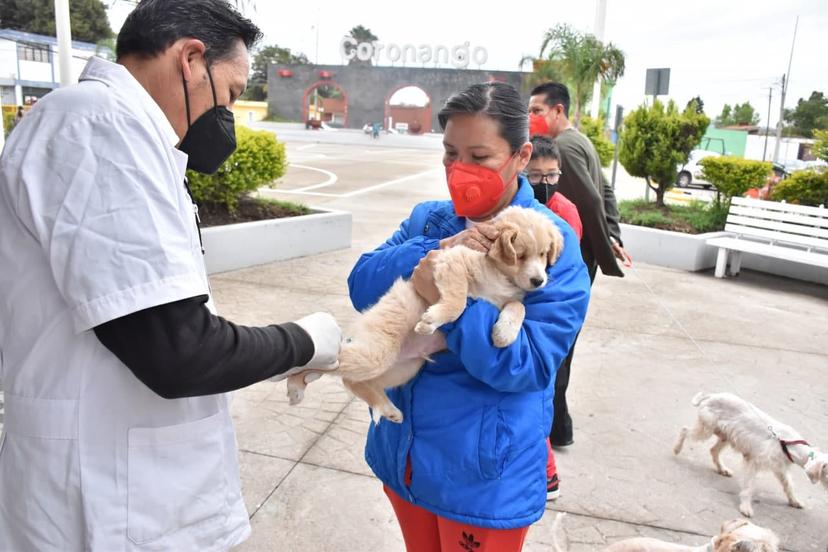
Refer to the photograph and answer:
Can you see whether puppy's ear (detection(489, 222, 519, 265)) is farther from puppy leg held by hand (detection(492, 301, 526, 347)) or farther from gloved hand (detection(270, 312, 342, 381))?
gloved hand (detection(270, 312, 342, 381))

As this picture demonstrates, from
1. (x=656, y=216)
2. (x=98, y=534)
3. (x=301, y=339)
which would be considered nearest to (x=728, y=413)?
(x=301, y=339)

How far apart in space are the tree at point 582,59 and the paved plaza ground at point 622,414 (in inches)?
445

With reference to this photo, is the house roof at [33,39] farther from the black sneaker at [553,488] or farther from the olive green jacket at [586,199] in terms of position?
the black sneaker at [553,488]

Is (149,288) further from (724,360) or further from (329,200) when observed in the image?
(329,200)

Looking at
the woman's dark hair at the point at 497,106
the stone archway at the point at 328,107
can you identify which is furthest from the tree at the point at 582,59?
the stone archway at the point at 328,107

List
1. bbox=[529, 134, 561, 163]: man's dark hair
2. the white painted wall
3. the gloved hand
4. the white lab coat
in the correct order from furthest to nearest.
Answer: the white painted wall, bbox=[529, 134, 561, 163]: man's dark hair, the gloved hand, the white lab coat

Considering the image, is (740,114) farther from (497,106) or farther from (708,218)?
(497,106)

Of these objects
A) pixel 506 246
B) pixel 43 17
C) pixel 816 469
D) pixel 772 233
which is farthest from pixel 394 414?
pixel 43 17

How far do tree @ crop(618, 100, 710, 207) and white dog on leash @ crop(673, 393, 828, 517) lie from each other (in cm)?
806

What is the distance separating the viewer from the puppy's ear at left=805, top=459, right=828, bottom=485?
140 inches

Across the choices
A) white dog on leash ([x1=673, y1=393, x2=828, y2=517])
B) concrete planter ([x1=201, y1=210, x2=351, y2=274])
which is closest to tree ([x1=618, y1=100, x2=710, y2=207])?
concrete planter ([x1=201, y1=210, x2=351, y2=274])

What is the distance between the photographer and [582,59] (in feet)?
61.9

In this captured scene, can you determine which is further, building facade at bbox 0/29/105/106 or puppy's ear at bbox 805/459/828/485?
building facade at bbox 0/29/105/106

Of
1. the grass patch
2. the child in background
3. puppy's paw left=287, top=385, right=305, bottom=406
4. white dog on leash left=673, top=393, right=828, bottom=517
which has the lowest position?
white dog on leash left=673, top=393, right=828, bottom=517
